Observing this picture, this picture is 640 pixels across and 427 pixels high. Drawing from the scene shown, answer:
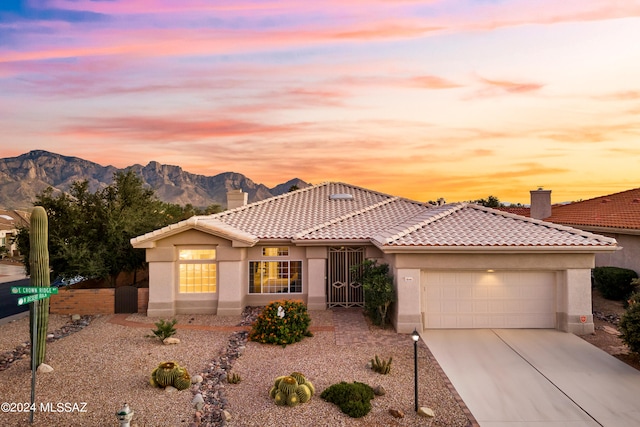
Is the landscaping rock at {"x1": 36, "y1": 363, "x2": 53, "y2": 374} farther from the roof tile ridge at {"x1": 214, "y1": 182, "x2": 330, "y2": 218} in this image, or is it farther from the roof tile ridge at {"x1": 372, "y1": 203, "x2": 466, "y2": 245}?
the roof tile ridge at {"x1": 372, "y1": 203, "x2": 466, "y2": 245}

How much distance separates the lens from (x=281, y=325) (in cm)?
1169

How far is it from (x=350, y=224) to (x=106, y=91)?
15.3 m

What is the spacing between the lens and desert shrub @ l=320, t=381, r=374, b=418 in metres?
7.19

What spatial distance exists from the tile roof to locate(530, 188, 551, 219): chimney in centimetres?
1185

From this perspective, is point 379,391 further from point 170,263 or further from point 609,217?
point 609,217

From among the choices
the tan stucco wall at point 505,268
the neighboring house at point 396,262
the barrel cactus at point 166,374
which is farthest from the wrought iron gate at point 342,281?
the barrel cactus at point 166,374

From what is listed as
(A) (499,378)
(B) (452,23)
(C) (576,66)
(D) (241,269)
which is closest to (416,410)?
(A) (499,378)

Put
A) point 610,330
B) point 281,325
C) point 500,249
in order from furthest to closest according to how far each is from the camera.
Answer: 1. point 610,330
2. point 500,249
3. point 281,325

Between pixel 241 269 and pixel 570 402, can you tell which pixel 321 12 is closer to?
pixel 241 269

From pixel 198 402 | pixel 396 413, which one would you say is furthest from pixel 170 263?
pixel 396 413

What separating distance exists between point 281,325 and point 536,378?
276 inches

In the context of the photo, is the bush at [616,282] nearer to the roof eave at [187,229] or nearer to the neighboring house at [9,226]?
the roof eave at [187,229]

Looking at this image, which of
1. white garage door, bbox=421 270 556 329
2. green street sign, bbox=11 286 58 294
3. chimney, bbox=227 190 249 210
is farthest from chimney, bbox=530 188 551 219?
green street sign, bbox=11 286 58 294

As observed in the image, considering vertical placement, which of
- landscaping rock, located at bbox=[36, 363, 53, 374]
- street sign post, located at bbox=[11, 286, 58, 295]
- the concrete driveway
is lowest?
the concrete driveway
